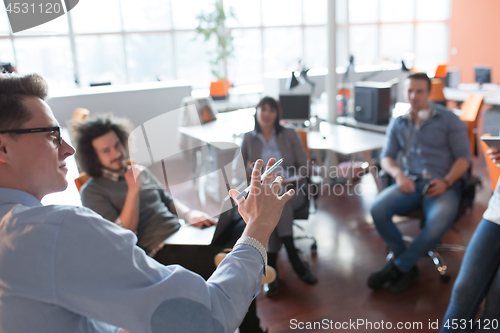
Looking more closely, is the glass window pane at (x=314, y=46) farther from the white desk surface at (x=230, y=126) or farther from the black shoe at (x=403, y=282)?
the black shoe at (x=403, y=282)

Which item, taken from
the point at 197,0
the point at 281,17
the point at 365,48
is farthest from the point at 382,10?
the point at 197,0

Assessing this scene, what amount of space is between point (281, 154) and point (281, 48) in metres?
8.15

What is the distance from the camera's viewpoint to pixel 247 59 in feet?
32.6

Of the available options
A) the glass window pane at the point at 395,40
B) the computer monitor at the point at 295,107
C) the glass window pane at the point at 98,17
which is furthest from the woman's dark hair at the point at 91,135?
the glass window pane at the point at 395,40

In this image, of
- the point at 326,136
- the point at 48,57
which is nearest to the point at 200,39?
the point at 48,57

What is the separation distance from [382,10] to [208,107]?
7.98 metres

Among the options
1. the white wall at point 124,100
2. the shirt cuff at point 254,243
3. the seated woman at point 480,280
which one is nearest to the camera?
the shirt cuff at point 254,243

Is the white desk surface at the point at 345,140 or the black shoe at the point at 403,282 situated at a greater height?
the white desk surface at the point at 345,140

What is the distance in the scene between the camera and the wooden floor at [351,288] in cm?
232

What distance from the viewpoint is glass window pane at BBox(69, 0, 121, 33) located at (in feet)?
26.8

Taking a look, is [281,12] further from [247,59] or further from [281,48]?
[247,59]

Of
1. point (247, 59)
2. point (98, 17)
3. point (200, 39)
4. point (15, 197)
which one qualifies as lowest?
point (15, 197)

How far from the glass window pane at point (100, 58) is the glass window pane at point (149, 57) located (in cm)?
21

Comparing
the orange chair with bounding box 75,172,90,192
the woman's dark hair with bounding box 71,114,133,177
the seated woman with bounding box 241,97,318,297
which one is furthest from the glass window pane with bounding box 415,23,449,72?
the orange chair with bounding box 75,172,90,192
